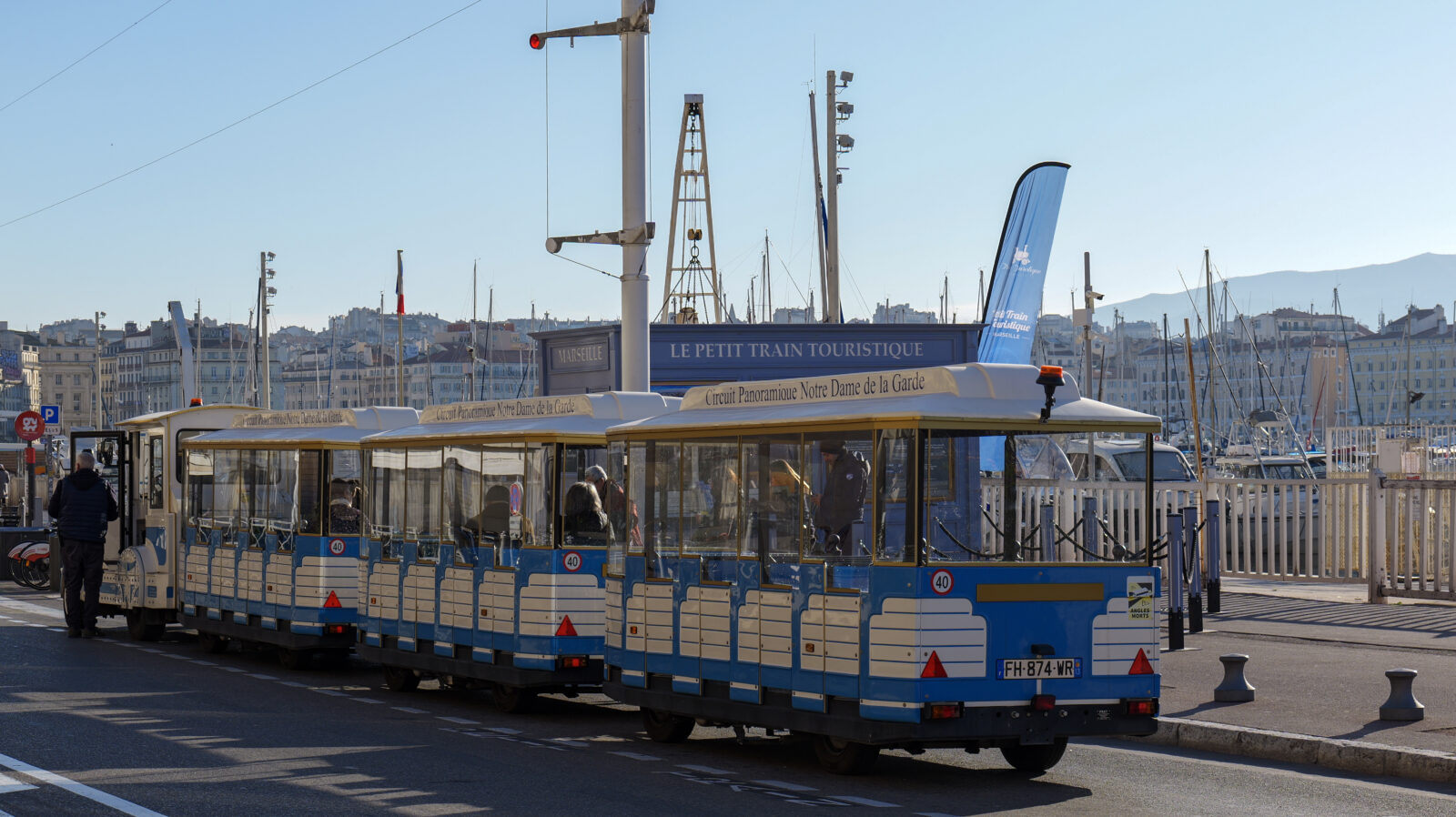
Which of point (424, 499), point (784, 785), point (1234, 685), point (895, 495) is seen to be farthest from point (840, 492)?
point (424, 499)

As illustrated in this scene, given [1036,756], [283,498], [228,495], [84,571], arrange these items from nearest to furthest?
[1036,756]
[283,498]
[228,495]
[84,571]

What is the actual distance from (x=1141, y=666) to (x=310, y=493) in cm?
1006

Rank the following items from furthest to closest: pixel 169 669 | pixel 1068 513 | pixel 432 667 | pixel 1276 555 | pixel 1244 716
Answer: pixel 1276 555
pixel 169 669
pixel 432 667
pixel 1244 716
pixel 1068 513

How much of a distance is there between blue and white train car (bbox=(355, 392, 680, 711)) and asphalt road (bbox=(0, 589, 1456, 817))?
52cm

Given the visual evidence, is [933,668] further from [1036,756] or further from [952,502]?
[1036,756]

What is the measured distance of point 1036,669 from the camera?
1088 cm

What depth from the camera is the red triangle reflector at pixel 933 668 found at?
10641mm

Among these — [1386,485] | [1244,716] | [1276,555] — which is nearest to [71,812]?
[1244,716]

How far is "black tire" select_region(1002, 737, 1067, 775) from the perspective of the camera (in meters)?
A: 11.5

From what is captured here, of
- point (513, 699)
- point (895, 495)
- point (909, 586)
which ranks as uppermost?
point (895, 495)

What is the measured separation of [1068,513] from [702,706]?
9.20 ft

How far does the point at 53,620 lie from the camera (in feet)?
A: 79.7

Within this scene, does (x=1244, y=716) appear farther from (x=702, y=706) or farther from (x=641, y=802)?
(x=641, y=802)

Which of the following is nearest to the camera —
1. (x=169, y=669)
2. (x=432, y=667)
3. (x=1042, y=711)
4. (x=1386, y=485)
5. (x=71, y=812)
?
(x=71, y=812)
